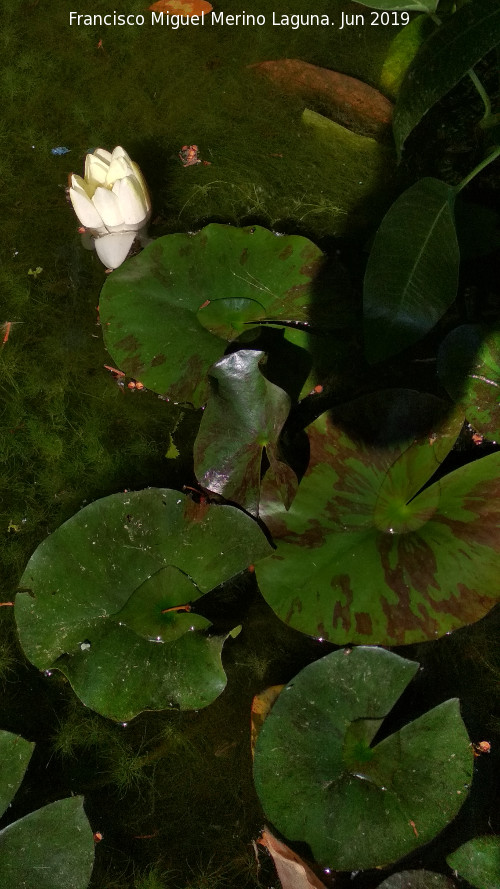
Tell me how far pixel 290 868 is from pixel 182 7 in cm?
279

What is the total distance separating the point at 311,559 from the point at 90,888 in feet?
3.38

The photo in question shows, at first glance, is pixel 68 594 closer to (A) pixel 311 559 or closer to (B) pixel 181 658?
(B) pixel 181 658

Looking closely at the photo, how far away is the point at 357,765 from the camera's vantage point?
1.60 meters

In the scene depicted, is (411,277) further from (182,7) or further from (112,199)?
(182,7)

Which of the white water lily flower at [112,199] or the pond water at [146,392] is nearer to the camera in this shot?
the pond water at [146,392]

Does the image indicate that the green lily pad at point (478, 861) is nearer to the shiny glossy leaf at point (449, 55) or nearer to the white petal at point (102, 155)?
the shiny glossy leaf at point (449, 55)

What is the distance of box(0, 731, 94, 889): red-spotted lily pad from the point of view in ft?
5.33

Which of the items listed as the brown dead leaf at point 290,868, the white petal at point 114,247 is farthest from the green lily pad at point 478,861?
the white petal at point 114,247

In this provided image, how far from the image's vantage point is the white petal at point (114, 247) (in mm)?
2119

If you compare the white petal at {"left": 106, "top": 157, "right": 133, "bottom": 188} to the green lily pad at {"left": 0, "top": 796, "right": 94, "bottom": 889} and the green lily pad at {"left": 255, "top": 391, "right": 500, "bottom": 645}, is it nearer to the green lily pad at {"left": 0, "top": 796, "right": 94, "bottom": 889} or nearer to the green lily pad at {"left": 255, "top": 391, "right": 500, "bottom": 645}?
the green lily pad at {"left": 255, "top": 391, "right": 500, "bottom": 645}

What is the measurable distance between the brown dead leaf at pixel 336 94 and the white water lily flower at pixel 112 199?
678mm

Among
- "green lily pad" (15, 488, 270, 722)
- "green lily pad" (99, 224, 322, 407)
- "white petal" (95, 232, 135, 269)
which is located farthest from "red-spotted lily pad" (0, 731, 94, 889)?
"white petal" (95, 232, 135, 269)

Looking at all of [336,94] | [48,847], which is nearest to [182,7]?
[336,94]

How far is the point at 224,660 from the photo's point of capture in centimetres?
185
